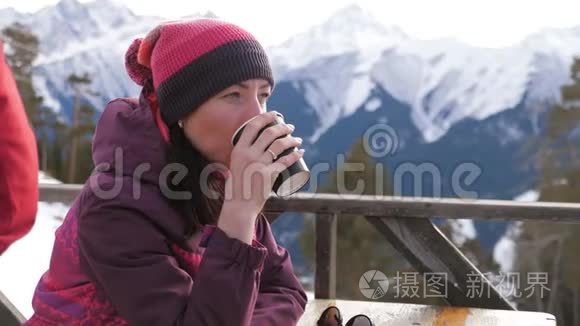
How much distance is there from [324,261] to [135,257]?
6.10 feet

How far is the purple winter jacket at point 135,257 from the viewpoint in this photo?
832 millimetres

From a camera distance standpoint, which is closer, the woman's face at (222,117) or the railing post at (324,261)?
the woman's face at (222,117)

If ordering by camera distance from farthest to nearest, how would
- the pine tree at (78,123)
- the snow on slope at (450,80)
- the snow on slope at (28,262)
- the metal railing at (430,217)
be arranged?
the snow on slope at (450,80) → the pine tree at (78,123) → the snow on slope at (28,262) → the metal railing at (430,217)

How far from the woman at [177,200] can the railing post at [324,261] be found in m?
1.54

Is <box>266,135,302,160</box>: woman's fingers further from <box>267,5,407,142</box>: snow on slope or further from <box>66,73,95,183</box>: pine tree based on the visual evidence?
<box>267,5,407,142</box>: snow on slope

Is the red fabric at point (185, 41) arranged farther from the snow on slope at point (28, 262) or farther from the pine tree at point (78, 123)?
the pine tree at point (78, 123)

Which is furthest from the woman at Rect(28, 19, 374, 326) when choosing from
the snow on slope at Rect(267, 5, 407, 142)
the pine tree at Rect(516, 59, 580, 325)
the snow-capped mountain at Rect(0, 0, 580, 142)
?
the snow on slope at Rect(267, 5, 407, 142)

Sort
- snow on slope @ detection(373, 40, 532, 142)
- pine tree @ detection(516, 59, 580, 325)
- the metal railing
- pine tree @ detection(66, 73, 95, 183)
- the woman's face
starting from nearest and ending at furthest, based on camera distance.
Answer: the woman's face → the metal railing → pine tree @ detection(66, 73, 95, 183) → pine tree @ detection(516, 59, 580, 325) → snow on slope @ detection(373, 40, 532, 142)

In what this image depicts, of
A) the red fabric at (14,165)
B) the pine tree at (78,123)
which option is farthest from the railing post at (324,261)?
the pine tree at (78,123)

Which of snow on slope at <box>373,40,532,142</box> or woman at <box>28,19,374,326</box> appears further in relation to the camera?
snow on slope at <box>373,40,532,142</box>

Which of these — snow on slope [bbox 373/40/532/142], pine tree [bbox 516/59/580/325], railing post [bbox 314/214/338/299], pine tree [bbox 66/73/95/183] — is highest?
railing post [bbox 314/214/338/299]

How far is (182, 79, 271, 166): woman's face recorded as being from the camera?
92cm

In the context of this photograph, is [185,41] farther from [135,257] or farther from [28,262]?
[28,262]

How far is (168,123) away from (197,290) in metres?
0.26
